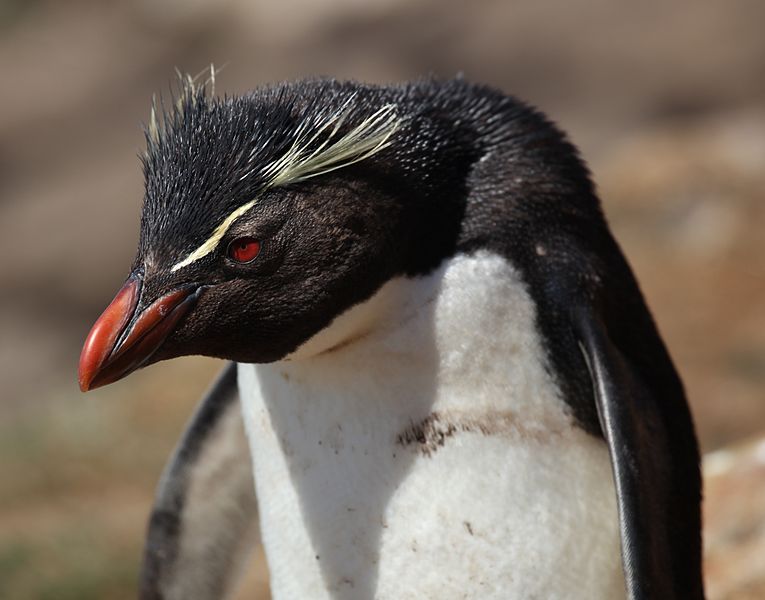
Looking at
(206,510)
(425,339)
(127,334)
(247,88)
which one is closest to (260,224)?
(127,334)

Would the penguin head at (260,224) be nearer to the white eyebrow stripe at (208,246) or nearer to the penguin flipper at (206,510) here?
the white eyebrow stripe at (208,246)

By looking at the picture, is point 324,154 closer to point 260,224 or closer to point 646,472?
point 260,224

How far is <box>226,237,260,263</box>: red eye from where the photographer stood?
2.14m

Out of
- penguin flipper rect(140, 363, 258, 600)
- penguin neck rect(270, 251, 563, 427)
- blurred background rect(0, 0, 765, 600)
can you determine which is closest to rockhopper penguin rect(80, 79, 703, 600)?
penguin neck rect(270, 251, 563, 427)

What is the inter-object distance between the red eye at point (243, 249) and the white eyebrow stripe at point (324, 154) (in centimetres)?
3

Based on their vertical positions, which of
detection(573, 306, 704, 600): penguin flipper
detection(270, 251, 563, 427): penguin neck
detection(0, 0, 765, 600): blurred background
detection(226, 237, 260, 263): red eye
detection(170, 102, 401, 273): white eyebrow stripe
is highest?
detection(0, 0, 765, 600): blurred background

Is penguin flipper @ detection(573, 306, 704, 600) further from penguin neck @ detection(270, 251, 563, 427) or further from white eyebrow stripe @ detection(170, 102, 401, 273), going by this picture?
white eyebrow stripe @ detection(170, 102, 401, 273)

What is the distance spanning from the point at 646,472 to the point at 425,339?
491 millimetres

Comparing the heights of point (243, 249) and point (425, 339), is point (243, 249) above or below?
above

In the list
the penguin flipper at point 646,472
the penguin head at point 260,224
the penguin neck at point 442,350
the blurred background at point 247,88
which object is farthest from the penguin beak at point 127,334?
the blurred background at point 247,88

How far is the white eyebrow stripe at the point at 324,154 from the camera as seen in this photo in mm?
2121

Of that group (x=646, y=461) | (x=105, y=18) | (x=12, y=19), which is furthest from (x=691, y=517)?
(x=12, y=19)

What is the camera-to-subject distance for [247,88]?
39.3 ft

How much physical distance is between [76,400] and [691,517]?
4.52 meters
